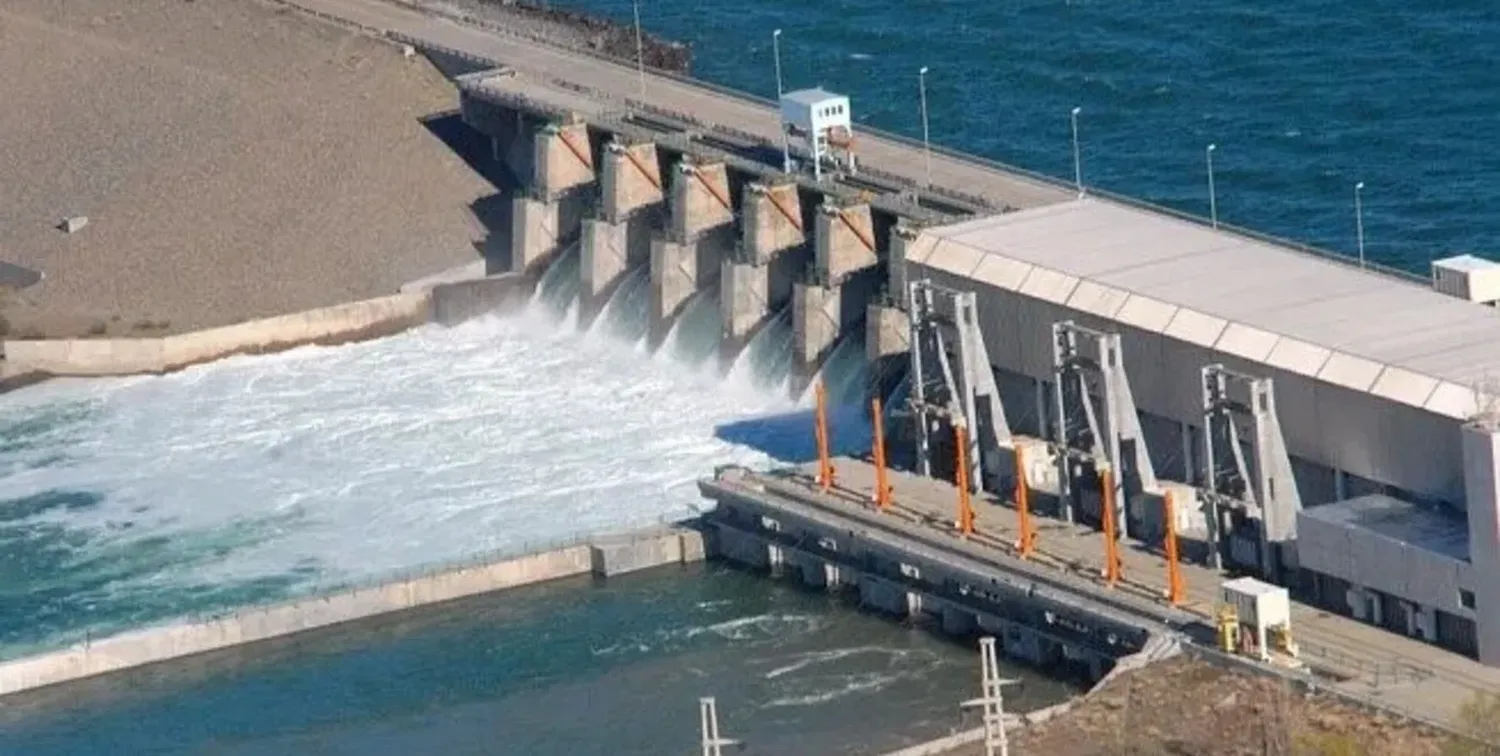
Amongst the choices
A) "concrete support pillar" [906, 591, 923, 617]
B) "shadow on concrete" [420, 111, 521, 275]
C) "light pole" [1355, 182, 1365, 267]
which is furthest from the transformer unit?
"shadow on concrete" [420, 111, 521, 275]

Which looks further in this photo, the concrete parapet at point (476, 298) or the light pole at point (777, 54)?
the light pole at point (777, 54)

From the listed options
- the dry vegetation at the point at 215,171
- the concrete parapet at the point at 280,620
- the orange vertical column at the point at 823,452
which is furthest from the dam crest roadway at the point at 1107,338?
the concrete parapet at the point at 280,620

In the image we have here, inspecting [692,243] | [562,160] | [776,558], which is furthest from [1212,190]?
[776,558]

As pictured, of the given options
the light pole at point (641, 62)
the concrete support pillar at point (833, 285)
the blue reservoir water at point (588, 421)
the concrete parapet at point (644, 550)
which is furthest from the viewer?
the light pole at point (641, 62)

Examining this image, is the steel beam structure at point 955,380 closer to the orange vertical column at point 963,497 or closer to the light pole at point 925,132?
the orange vertical column at point 963,497

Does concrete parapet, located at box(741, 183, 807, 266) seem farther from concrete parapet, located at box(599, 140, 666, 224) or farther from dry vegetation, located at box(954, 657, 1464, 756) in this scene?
dry vegetation, located at box(954, 657, 1464, 756)
